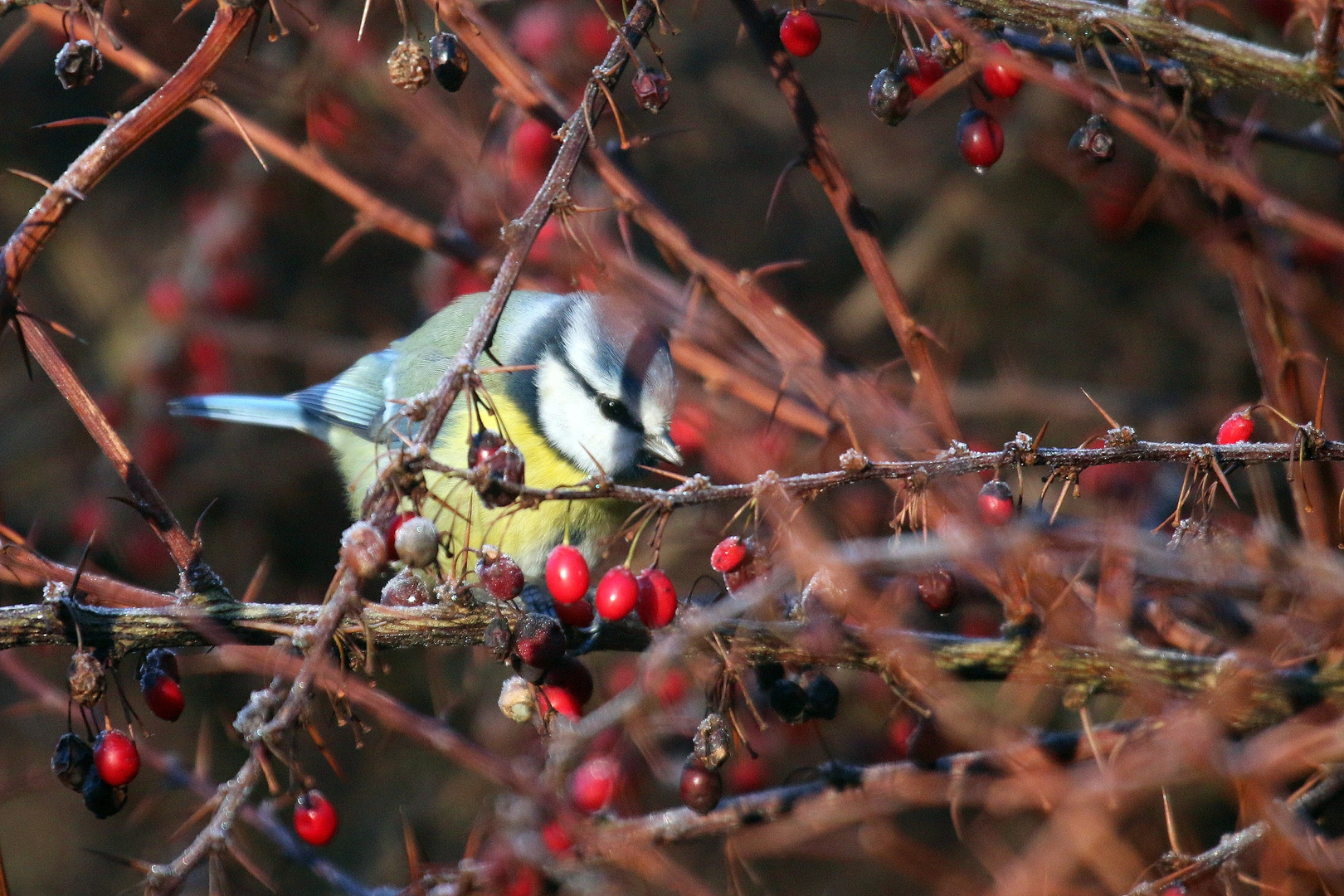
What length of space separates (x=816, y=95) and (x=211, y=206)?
2.47m

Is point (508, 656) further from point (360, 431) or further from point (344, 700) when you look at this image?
point (360, 431)

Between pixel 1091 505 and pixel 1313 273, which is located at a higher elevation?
pixel 1313 273

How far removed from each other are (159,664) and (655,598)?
712 mm

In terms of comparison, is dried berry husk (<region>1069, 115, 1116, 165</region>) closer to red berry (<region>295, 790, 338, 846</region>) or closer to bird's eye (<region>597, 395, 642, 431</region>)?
bird's eye (<region>597, 395, 642, 431</region>)

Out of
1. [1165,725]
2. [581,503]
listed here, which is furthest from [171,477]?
[1165,725]

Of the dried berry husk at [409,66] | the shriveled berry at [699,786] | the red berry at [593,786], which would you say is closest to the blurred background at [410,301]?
the red berry at [593,786]

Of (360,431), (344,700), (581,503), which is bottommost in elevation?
(360,431)

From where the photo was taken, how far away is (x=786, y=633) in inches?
67.4

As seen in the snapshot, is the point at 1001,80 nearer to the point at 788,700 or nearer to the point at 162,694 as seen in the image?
the point at 788,700

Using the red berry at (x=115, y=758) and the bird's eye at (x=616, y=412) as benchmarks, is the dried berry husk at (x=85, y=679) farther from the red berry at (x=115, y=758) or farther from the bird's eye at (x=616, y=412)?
the bird's eye at (x=616, y=412)

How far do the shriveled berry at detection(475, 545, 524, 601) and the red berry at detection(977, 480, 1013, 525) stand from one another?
655 millimetres

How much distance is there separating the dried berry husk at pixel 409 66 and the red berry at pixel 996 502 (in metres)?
0.97

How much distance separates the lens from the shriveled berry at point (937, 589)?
1.70 meters

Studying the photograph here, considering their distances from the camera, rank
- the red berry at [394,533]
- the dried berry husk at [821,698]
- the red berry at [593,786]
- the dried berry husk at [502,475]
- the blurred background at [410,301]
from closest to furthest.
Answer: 1. the dried berry husk at [502,475]
2. the red berry at [394,533]
3. the dried berry husk at [821,698]
4. the red berry at [593,786]
5. the blurred background at [410,301]
